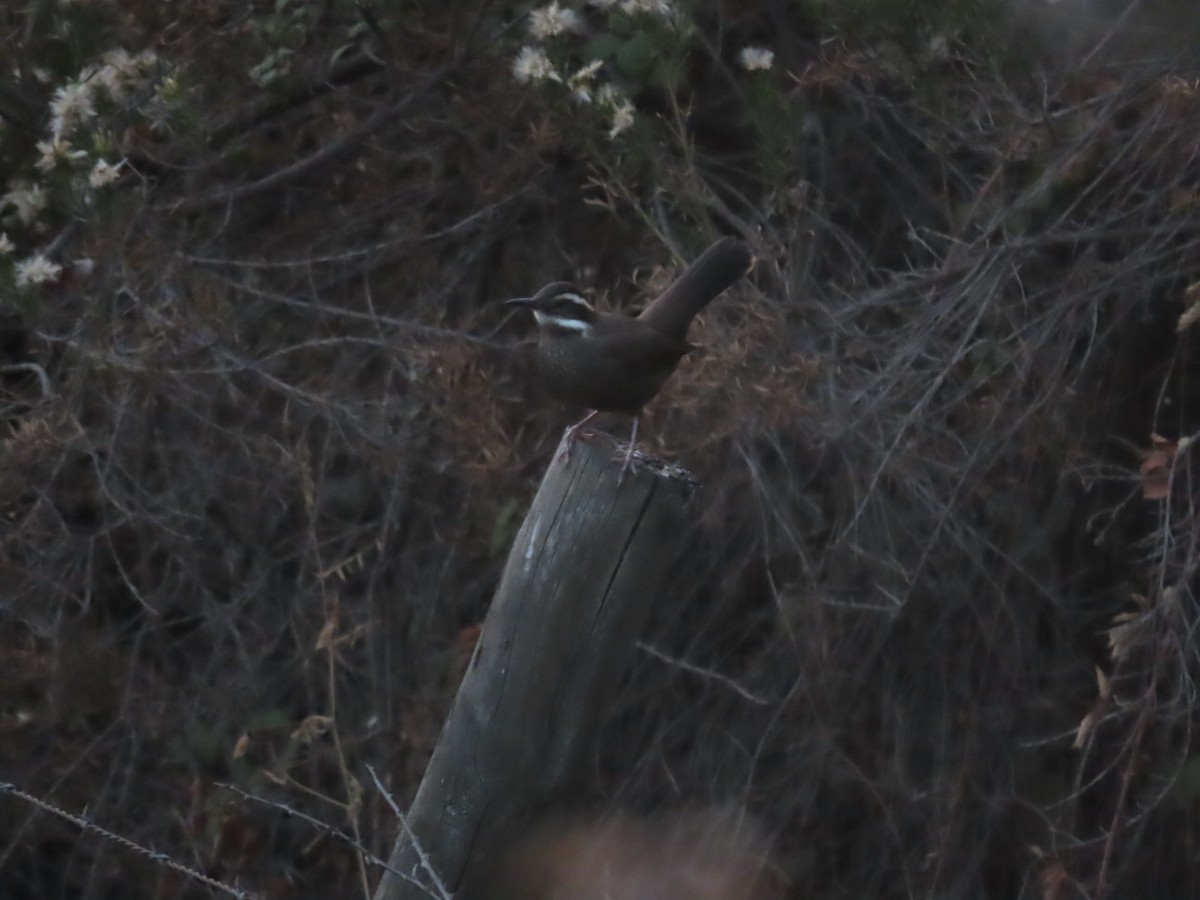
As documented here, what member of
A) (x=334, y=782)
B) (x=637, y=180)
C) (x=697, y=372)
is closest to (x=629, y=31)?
(x=637, y=180)

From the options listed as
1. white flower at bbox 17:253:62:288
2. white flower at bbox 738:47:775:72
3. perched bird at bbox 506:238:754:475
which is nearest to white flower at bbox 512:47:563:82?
white flower at bbox 738:47:775:72

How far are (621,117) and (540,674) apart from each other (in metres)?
2.37

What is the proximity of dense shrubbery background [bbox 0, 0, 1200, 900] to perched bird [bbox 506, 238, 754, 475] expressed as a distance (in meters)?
0.33

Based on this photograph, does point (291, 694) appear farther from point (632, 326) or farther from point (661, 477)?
point (661, 477)

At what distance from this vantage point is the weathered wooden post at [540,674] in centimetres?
284

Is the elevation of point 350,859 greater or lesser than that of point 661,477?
lesser

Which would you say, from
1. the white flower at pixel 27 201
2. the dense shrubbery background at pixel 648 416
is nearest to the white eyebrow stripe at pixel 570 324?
the dense shrubbery background at pixel 648 416

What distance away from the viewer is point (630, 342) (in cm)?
450

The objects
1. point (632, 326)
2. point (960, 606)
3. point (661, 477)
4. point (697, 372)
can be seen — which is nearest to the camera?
point (661, 477)

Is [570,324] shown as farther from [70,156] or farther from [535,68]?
[70,156]

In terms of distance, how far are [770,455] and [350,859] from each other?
229 cm

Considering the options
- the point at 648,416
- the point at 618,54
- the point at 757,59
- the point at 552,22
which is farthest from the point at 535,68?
the point at 648,416

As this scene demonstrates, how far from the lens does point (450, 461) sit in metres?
5.45

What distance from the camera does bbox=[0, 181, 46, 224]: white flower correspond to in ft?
16.3
